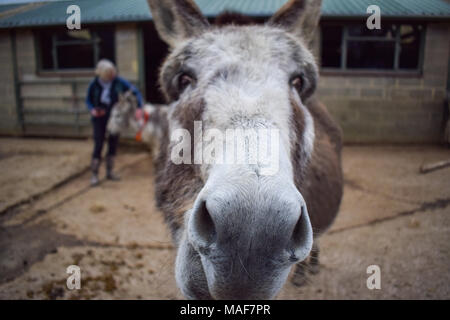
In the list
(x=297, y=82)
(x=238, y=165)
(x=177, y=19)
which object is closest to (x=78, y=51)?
(x=177, y=19)

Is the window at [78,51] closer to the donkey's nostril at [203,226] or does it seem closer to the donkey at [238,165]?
the donkey at [238,165]

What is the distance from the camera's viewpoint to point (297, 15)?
6.44 ft

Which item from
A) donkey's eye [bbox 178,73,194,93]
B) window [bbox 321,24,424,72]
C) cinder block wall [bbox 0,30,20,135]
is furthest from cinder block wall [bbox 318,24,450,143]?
cinder block wall [bbox 0,30,20,135]

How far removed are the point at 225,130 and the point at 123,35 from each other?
27.0 feet

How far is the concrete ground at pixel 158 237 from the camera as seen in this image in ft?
7.07

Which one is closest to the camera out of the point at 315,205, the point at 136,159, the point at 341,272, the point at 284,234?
→ the point at 284,234

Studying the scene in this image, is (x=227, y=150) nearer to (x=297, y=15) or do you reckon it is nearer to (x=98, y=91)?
(x=297, y=15)

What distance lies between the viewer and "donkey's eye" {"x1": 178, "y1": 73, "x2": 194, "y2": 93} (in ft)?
5.48

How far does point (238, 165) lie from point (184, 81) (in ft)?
2.79

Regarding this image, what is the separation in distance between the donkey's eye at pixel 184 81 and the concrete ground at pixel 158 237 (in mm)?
980
